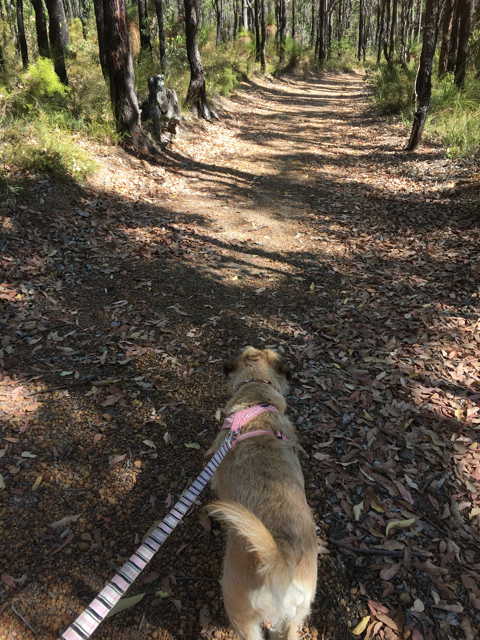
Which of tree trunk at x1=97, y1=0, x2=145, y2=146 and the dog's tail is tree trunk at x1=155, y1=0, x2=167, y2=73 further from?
the dog's tail

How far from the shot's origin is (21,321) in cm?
471

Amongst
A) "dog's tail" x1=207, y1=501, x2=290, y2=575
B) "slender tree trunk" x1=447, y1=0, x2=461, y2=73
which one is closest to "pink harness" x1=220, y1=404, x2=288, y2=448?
"dog's tail" x1=207, y1=501, x2=290, y2=575

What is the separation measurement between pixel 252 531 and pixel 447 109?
15.4m

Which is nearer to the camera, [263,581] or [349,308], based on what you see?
[263,581]

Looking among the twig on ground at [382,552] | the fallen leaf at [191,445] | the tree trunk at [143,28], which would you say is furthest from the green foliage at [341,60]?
the twig on ground at [382,552]

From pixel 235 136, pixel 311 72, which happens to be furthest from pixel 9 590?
pixel 311 72

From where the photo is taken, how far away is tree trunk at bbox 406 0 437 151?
33.1 feet

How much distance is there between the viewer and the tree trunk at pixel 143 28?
19531 mm

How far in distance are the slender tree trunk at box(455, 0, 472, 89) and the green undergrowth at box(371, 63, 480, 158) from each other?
284mm

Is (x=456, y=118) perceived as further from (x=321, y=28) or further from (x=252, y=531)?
(x=321, y=28)

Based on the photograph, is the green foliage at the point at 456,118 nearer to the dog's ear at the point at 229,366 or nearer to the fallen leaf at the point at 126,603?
the dog's ear at the point at 229,366

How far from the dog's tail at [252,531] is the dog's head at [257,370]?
4.91ft

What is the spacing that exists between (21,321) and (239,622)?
12.8ft

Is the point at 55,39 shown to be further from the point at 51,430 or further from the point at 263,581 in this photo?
the point at 263,581
